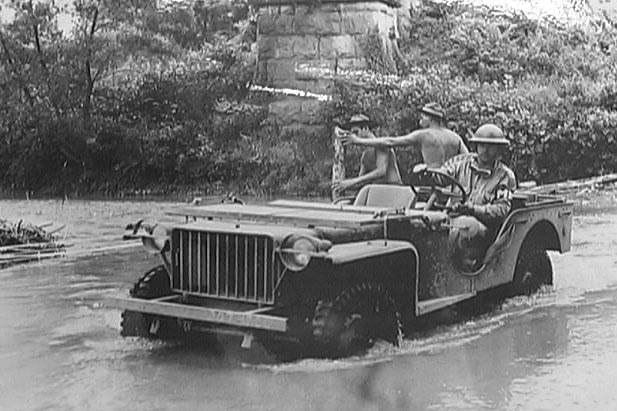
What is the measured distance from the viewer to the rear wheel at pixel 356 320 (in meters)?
4.36

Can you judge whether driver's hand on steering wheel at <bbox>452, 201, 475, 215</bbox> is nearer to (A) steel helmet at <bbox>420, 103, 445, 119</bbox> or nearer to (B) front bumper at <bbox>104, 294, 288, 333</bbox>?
(A) steel helmet at <bbox>420, 103, 445, 119</bbox>

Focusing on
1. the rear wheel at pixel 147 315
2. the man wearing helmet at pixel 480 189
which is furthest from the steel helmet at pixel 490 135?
the rear wheel at pixel 147 315

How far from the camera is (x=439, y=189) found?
4820 millimetres

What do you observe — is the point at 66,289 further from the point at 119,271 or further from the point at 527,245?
the point at 527,245

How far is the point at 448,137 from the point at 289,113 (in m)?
0.60

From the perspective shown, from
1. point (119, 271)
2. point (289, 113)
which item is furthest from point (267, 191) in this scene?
point (119, 271)

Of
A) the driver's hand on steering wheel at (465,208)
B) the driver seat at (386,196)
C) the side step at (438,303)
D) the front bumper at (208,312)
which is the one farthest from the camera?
the driver's hand on steering wheel at (465,208)

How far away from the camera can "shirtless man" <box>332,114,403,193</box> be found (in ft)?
15.1

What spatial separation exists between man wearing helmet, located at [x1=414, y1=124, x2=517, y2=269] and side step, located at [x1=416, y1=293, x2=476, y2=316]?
15cm

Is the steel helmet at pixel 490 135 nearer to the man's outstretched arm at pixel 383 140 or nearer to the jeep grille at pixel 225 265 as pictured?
the man's outstretched arm at pixel 383 140

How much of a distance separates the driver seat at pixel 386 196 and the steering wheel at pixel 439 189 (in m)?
0.08

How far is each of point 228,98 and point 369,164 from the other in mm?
587

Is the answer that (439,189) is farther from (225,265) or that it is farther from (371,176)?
(225,265)

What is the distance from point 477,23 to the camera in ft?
15.4
